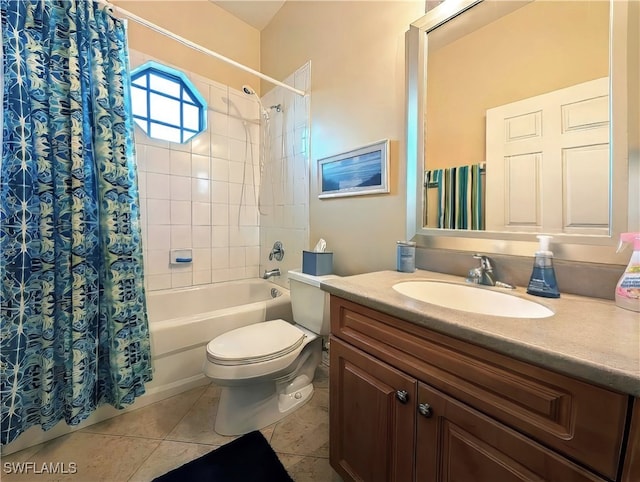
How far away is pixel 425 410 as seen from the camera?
709 millimetres

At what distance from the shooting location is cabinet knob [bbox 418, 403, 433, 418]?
0.70 meters

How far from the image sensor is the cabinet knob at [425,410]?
70 cm

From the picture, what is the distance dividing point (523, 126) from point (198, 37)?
2.41 m

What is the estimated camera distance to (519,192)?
996 mm

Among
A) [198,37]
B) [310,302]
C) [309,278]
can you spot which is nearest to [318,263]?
[309,278]

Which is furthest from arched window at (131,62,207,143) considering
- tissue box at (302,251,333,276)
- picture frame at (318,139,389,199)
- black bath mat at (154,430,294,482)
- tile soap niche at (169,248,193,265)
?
black bath mat at (154,430,294,482)

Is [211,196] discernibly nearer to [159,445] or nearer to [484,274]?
[159,445]

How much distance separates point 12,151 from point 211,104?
4.81ft

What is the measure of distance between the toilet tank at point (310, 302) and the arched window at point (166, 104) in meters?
1.54

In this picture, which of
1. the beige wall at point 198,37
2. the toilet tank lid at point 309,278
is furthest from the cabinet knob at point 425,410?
the beige wall at point 198,37

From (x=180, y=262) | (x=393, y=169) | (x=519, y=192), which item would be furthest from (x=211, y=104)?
(x=519, y=192)

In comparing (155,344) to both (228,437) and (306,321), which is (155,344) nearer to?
(228,437)

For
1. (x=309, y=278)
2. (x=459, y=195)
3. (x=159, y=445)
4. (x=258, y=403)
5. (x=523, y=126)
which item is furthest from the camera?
(x=309, y=278)

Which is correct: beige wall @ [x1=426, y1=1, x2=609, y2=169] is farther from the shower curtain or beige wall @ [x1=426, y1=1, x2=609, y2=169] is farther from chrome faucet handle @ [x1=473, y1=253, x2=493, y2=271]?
chrome faucet handle @ [x1=473, y1=253, x2=493, y2=271]
